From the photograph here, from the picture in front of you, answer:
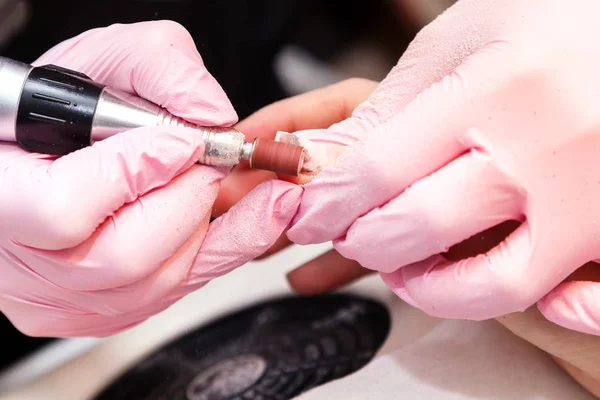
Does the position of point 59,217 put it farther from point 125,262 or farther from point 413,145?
point 413,145

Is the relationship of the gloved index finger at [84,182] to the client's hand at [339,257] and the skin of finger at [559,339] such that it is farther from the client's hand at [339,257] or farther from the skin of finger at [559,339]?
the skin of finger at [559,339]

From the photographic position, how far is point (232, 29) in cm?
96

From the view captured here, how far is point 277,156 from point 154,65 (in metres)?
0.19

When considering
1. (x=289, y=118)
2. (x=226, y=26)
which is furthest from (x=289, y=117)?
(x=226, y=26)

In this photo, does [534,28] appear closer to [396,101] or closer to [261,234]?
[396,101]

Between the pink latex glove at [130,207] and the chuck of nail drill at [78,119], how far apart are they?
18 mm

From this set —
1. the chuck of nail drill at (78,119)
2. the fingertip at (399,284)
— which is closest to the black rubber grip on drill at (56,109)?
the chuck of nail drill at (78,119)

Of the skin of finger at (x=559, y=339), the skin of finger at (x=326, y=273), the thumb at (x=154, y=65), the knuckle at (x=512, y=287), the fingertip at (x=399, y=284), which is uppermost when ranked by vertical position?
the thumb at (x=154, y=65)

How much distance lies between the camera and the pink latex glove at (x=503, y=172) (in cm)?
56

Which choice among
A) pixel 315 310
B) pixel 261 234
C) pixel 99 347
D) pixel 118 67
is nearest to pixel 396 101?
pixel 261 234

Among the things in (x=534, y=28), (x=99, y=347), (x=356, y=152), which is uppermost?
(x=534, y=28)

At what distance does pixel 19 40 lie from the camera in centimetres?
93

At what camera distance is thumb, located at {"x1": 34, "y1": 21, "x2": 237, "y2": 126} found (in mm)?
627

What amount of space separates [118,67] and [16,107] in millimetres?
132
